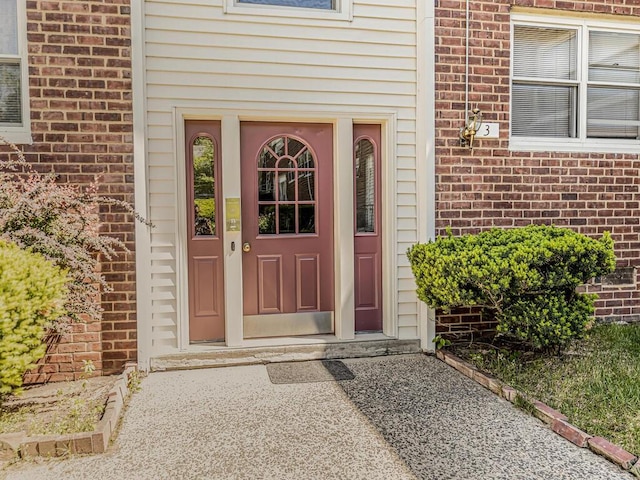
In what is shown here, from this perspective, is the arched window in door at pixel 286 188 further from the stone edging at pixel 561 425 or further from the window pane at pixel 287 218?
the stone edging at pixel 561 425

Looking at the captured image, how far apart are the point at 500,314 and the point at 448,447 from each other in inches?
60.3

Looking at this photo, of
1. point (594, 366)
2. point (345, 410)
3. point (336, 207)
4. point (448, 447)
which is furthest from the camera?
point (336, 207)

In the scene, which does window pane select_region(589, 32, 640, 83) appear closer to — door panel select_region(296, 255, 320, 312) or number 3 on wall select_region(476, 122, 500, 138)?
number 3 on wall select_region(476, 122, 500, 138)

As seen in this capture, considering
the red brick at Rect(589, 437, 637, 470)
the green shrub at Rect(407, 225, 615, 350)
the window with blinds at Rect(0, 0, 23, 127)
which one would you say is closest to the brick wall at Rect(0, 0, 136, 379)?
the window with blinds at Rect(0, 0, 23, 127)

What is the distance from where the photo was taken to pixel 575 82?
4.91m

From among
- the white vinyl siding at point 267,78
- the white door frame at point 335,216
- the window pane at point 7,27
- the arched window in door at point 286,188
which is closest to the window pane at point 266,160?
the arched window in door at point 286,188

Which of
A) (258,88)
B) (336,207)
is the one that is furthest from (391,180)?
(258,88)

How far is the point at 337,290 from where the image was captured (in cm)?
458

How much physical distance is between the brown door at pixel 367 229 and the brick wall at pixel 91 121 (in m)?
2.08

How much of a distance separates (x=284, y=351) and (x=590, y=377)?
2.49m

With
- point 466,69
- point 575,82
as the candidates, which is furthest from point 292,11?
point 575,82

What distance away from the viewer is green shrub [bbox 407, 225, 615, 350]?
367 centimetres

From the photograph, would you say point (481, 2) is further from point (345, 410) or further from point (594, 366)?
point (345, 410)

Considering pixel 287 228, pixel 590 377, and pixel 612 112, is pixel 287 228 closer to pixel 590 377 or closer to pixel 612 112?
pixel 590 377
